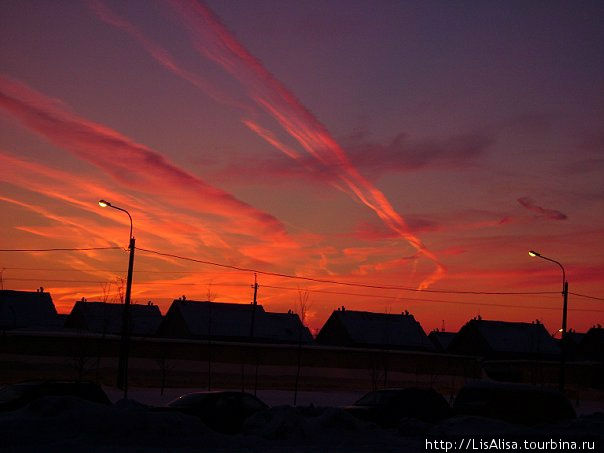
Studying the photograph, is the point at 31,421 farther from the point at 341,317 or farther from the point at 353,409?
the point at 341,317

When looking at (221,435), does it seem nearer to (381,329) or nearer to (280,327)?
(280,327)

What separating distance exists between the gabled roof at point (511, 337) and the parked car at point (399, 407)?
8065 cm

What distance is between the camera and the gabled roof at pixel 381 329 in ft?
318

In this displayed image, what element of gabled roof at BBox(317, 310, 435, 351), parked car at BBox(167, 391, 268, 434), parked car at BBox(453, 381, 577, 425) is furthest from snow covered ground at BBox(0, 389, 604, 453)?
gabled roof at BBox(317, 310, 435, 351)

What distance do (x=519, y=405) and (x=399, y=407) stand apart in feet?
11.4

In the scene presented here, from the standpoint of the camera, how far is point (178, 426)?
50.3 feet

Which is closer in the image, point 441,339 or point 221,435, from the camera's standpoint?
point 221,435

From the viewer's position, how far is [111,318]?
97.5 meters

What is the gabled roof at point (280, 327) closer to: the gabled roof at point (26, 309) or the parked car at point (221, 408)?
the gabled roof at point (26, 309)

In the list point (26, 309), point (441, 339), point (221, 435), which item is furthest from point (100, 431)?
point (441, 339)

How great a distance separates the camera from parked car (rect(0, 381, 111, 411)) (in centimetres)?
1908

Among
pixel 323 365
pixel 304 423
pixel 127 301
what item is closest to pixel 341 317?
pixel 323 365

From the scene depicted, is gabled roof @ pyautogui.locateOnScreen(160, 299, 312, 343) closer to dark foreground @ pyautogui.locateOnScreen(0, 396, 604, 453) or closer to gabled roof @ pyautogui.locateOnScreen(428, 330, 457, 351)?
gabled roof @ pyautogui.locateOnScreen(428, 330, 457, 351)

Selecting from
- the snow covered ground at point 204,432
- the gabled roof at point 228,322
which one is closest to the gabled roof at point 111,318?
the gabled roof at point 228,322
